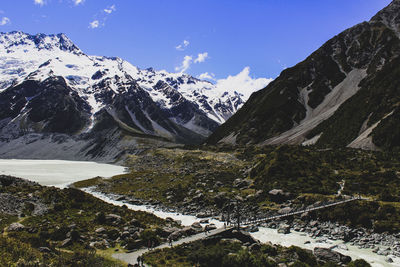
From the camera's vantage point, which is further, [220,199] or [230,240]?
[220,199]

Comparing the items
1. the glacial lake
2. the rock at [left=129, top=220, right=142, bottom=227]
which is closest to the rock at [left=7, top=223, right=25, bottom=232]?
the rock at [left=129, top=220, right=142, bottom=227]

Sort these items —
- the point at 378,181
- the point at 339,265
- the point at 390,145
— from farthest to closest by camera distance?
1. the point at 390,145
2. the point at 378,181
3. the point at 339,265

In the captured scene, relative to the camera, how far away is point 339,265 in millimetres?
26094

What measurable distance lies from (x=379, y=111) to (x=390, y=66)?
4868 cm

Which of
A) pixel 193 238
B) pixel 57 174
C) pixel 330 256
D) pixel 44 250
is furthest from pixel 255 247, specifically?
pixel 57 174

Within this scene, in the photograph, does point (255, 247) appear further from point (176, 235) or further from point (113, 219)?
point (113, 219)

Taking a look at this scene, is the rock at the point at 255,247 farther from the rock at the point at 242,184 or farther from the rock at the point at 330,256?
the rock at the point at 242,184

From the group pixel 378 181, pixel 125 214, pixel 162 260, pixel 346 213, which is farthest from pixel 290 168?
pixel 162 260

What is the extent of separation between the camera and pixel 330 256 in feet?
91.2

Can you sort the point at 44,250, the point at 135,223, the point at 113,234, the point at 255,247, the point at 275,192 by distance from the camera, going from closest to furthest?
1. the point at 44,250
2. the point at 255,247
3. the point at 113,234
4. the point at 135,223
5. the point at 275,192

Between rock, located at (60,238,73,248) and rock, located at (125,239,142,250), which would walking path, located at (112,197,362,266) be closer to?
rock, located at (125,239,142,250)

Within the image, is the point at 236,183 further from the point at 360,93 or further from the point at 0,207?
the point at 360,93

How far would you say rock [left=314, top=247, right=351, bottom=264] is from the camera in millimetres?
27183

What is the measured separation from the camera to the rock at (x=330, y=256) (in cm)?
2718
